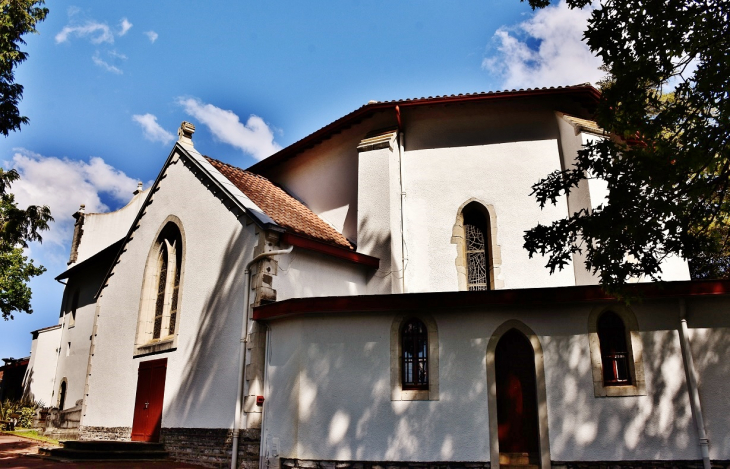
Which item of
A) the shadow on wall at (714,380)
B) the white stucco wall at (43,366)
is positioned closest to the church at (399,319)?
the shadow on wall at (714,380)

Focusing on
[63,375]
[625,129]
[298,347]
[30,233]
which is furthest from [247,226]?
[63,375]

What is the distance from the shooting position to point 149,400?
41.9ft

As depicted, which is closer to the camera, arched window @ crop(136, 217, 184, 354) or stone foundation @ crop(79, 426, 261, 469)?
stone foundation @ crop(79, 426, 261, 469)

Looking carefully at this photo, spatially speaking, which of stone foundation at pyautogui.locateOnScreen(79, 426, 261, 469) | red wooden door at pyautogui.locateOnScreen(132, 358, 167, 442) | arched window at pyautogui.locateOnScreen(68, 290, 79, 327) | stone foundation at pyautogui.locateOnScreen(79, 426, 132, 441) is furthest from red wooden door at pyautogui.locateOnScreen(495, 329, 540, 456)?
arched window at pyautogui.locateOnScreen(68, 290, 79, 327)

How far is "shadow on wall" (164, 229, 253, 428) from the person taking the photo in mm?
10719

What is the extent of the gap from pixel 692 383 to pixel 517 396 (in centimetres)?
255

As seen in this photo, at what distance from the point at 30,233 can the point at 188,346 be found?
6858 mm

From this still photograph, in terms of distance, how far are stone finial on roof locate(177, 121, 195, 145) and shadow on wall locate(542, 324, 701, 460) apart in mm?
10171

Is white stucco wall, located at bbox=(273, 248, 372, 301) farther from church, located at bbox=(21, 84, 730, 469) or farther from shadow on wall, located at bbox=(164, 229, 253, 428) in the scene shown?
shadow on wall, located at bbox=(164, 229, 253, 428)

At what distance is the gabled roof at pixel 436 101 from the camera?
Result: 12.8 metres

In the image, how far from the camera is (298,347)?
9609mm

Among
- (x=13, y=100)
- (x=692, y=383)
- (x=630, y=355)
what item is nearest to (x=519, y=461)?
(x=630, y=355)

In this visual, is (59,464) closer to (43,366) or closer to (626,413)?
(626,413)

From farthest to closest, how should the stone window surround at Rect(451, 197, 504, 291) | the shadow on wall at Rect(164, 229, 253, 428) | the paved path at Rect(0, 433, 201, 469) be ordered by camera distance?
the stone window surround at Rect(451, 197, 504, 291), the shadow on wall at Rect(164, 229, 253, 428), the paved path at Rect(0, 433, 201, 469)
